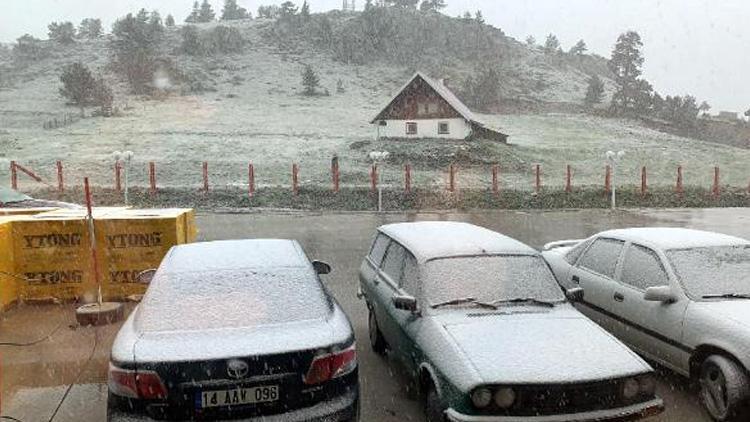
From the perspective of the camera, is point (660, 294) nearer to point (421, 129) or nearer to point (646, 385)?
point (646, 385)

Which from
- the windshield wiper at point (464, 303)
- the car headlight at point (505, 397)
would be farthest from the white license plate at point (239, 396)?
the windshield wiper at point (464, 303)

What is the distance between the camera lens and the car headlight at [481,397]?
462 cm

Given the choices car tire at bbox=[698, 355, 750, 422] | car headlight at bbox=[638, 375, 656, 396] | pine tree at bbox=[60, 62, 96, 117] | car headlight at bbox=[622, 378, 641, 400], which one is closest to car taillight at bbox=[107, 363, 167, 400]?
car headlight at bbox=[622, 378, 641, 400]

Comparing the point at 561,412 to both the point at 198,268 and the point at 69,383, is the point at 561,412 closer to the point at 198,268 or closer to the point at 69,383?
the point at 198,268

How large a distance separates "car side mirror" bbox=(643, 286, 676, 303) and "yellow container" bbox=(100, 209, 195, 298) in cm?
652

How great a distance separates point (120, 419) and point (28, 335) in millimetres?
4608

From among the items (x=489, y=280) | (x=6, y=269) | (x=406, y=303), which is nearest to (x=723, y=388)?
(x=489, y=280)

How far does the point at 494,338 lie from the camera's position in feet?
17.1

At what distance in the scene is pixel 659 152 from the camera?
46.9 metres

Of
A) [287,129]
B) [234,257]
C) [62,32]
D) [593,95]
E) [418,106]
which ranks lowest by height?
[234,257]

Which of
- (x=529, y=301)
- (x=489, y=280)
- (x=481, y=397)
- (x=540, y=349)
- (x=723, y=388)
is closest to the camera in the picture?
(x=481, y=397)

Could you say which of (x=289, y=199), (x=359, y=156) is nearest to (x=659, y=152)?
(x=359, y=156)

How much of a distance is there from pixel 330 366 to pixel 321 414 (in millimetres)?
313

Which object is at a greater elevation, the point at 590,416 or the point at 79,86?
the point at 79,86
